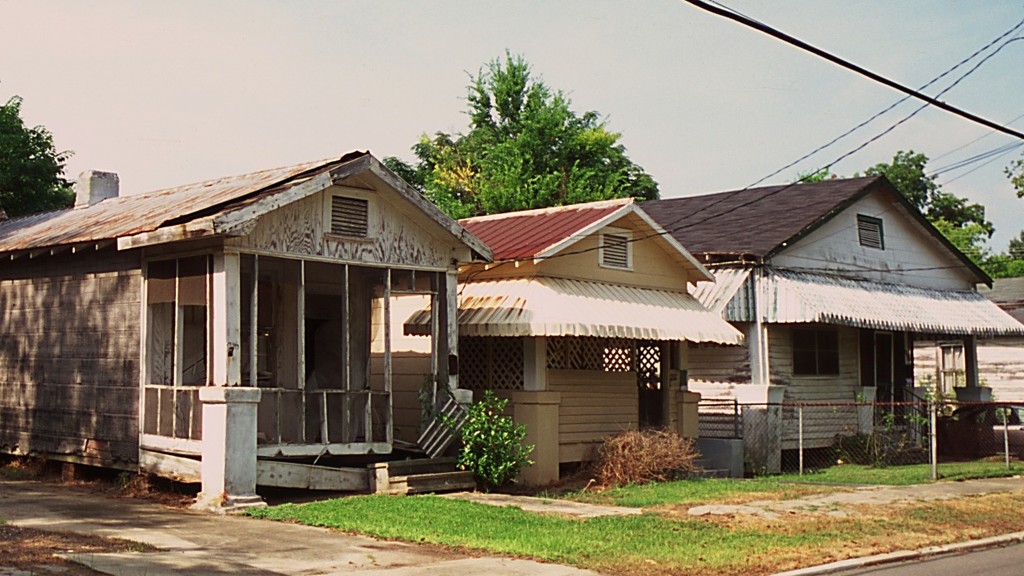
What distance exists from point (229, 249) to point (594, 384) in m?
7.88

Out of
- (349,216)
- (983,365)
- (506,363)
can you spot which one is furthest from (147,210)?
(983,365)

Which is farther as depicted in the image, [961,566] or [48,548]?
[961,566]

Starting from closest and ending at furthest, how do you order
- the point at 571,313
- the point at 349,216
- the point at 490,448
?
the point at 349,216
the point at 490,448
the point at 571,313

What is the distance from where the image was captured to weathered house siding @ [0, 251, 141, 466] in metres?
16.3

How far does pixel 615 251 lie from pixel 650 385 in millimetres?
2931

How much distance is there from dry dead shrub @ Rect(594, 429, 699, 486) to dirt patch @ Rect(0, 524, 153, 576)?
9.41 meters

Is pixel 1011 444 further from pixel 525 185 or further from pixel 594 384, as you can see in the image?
pixel 525 185

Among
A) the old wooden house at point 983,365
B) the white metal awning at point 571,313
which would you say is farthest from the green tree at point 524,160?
the white metal awning at point 571,313

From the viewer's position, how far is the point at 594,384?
20.3m

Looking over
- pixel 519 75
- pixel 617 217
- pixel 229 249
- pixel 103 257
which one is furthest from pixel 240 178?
pixel 519 75

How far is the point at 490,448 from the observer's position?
17047 millimetres

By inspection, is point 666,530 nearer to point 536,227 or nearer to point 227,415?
point 227,415

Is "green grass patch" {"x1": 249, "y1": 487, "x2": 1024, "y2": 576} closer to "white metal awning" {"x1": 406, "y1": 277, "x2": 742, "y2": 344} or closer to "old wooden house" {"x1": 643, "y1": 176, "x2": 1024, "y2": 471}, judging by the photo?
"white metal awning" {"x1": 406, "y1": 277, "x2": 742, "y2": 344}

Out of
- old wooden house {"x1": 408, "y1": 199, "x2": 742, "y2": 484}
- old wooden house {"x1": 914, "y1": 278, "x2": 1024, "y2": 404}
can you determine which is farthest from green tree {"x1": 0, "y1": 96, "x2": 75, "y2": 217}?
old wooden house {"x1": 914, "y1": 278, "x2": 1024, "y2": 404}
